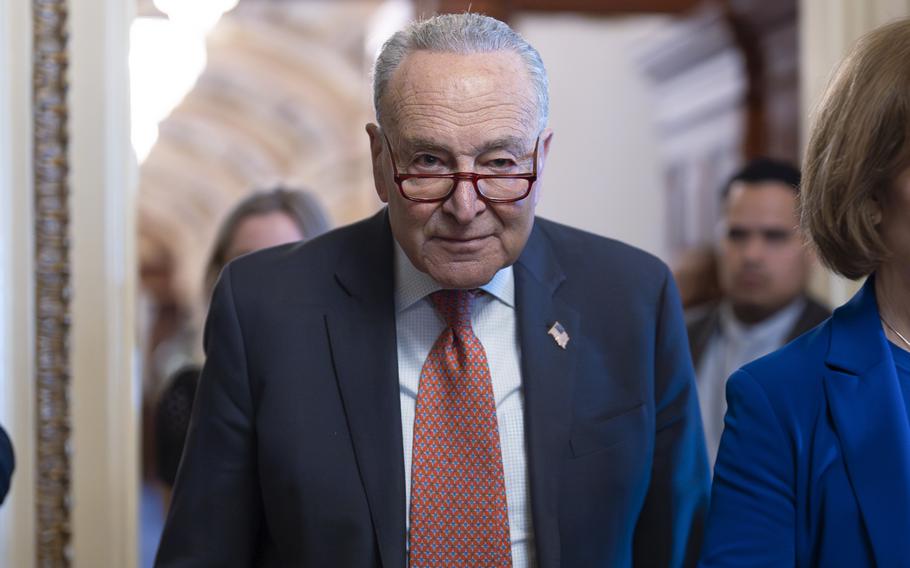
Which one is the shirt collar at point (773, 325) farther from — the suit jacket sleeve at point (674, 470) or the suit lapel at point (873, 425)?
the suit lapel at point (873, 425)

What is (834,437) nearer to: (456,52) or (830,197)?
(830,197)

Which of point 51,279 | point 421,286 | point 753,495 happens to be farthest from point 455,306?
point 51,279

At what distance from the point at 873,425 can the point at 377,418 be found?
80cm

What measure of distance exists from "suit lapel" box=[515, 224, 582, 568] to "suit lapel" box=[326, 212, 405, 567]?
0.22 m

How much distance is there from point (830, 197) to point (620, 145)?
13.4ft

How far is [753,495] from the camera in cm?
186

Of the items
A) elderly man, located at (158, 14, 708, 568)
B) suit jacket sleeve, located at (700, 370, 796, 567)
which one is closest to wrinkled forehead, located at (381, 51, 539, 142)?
elderly man, located at (158, 14, 708, 568)

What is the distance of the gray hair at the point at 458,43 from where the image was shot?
6.97ft

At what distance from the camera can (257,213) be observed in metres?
3.86

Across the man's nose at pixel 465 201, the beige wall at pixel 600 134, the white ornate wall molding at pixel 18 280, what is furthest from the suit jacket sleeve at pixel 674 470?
the beige wall at pixel 600 134

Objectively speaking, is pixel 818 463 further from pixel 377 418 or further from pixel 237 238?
pixel 237 238

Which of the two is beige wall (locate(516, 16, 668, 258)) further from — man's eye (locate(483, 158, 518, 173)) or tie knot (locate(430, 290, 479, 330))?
man's eye (locate(483, 158, 518, 173))

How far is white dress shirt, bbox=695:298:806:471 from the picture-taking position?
3945 mm

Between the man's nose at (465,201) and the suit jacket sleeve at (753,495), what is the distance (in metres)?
0.49
